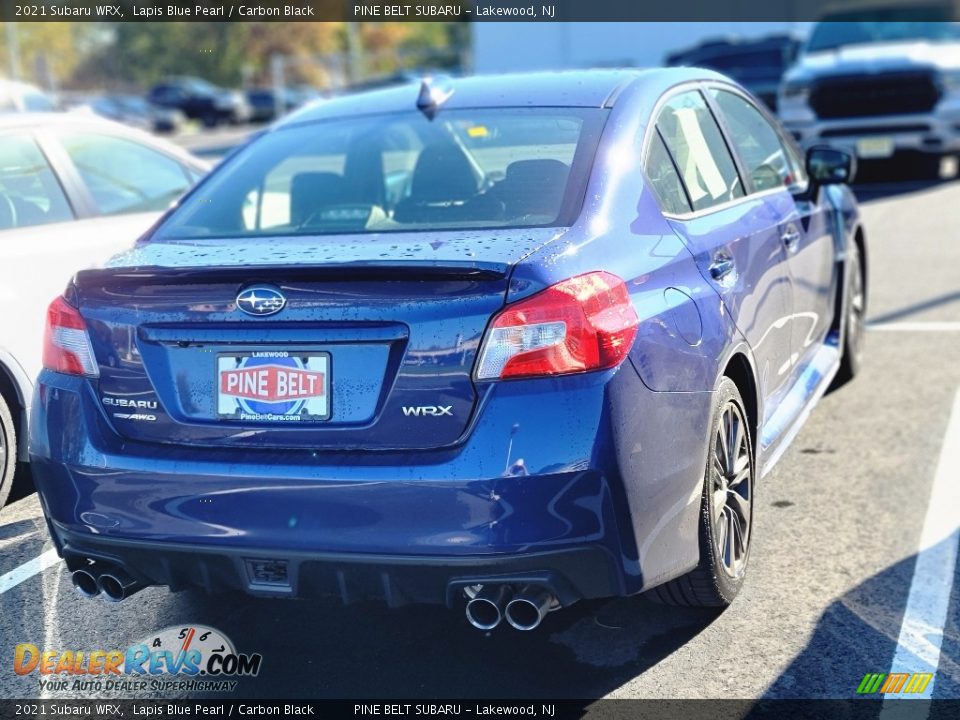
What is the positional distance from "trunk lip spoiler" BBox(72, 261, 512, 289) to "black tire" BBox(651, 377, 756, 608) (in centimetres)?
87

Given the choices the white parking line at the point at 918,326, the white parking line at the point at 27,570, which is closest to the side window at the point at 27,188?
the white parking line at the point at 27,570

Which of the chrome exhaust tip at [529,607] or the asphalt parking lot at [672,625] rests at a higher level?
the chrome exhaust tip at [529,607]

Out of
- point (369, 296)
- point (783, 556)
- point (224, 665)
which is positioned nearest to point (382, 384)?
point (369, 296)

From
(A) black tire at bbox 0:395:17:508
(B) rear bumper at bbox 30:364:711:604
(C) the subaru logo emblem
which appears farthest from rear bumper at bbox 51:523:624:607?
(A) black tire at bbox 0:395:17:508

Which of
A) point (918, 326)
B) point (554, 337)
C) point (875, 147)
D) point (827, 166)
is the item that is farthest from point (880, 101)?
point (554, 337)

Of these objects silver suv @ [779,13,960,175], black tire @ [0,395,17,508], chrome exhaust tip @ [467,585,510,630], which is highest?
chrome exhaust tip @ [467,585,510,630]

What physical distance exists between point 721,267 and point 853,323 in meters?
2.66

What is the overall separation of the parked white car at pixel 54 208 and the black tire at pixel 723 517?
101 inches

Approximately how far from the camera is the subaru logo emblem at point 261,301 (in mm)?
3146

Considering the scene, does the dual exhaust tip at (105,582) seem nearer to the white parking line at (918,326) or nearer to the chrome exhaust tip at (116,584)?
the chrome exhaust tip at (116,584)

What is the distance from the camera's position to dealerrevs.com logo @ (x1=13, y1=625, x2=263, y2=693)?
3578mm

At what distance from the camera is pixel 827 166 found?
5.43 meters

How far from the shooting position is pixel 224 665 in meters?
3.66

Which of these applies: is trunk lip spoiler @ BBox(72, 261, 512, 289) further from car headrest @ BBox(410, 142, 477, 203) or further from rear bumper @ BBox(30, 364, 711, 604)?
car headrest @ BBox(410, 142, 477, 203)
